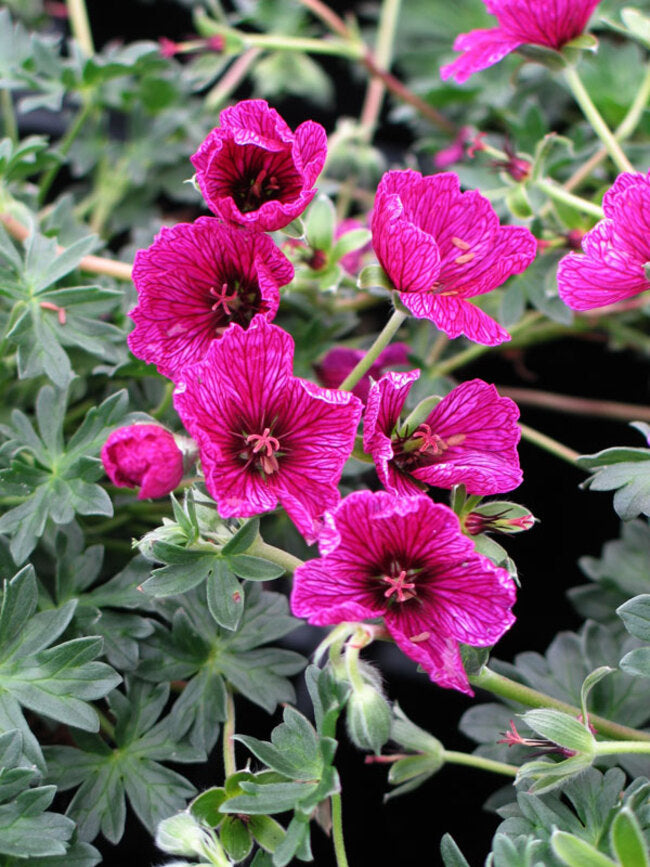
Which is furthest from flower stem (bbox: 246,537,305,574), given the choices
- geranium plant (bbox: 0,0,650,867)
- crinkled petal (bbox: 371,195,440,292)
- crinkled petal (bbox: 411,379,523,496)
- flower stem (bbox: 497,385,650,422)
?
flower stem (bbox: 497,385,650,422)

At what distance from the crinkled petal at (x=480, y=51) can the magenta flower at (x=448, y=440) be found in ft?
1.21

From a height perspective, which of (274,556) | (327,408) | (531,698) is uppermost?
(327,408)

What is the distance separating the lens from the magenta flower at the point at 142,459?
2.30ft

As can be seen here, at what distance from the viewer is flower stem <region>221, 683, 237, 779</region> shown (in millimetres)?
784

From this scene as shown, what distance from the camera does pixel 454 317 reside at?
0.74 m

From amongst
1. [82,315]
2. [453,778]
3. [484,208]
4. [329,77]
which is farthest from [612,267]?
[329,77]

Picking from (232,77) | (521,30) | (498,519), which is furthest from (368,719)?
(232,77)

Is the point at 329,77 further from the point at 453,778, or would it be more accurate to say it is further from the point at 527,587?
the point at 453,778

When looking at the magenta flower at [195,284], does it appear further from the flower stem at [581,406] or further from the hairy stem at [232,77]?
Result: the hairy stem at [232,77]

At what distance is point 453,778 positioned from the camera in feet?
3.54

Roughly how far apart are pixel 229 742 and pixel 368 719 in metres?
0.22

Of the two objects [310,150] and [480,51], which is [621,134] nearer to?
[480,51]

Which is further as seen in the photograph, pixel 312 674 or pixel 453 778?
pixel 453 778

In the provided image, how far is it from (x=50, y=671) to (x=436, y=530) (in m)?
0.37
